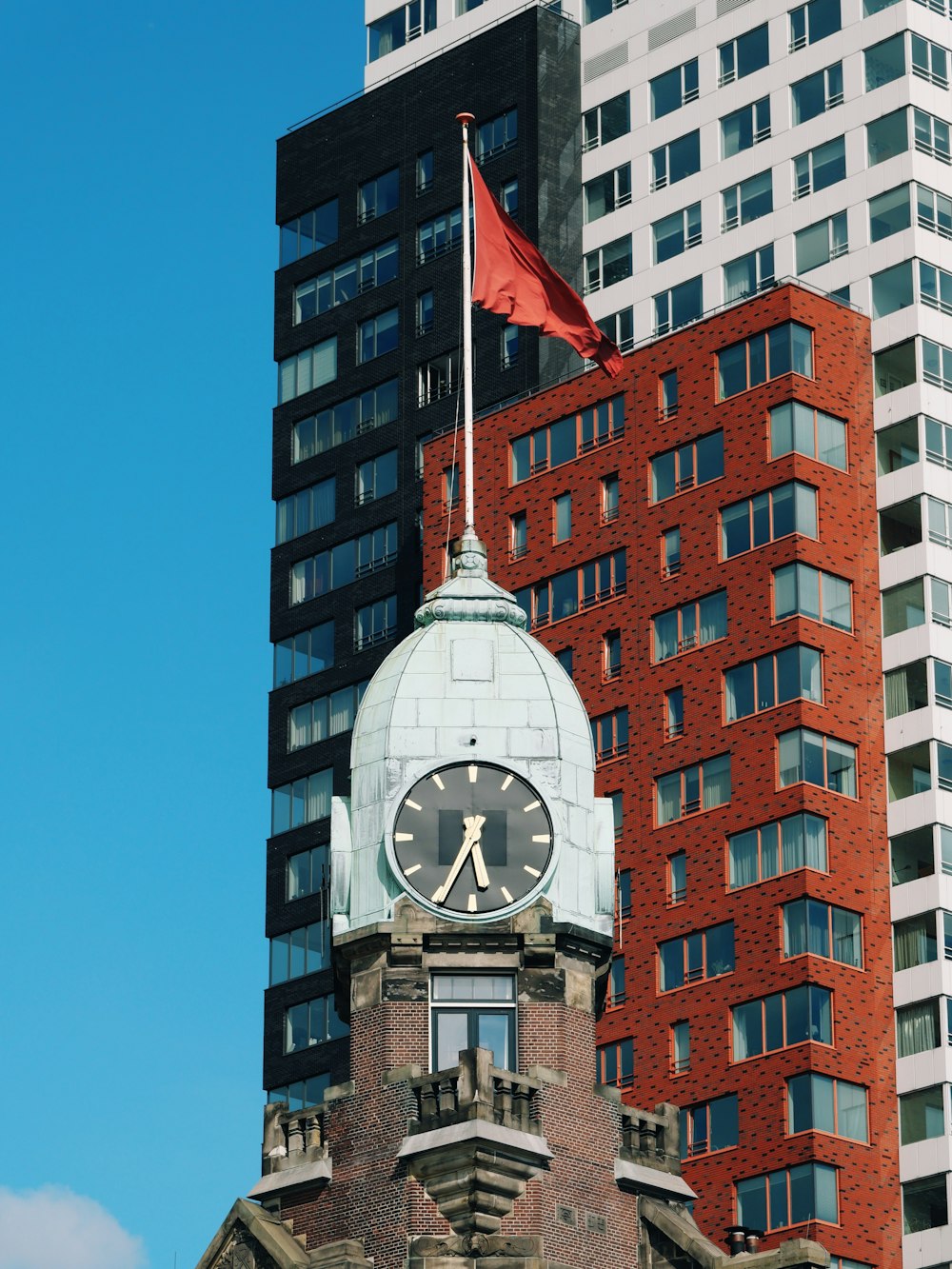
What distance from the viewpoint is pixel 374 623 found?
16600 centimetres

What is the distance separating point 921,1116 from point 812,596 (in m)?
19.4

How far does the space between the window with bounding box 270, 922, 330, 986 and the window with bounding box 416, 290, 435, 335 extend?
88.4 feet

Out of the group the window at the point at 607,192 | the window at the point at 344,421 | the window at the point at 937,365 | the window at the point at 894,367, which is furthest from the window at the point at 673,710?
the window at the point at 344,421

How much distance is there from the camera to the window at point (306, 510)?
6742 inches

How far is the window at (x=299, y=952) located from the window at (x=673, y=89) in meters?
37.4

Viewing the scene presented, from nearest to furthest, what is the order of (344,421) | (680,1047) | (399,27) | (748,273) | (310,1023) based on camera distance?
1. (680,1047)
2. (748,273)
3. (310,1023)
4. (344,421)
5. (399,27)

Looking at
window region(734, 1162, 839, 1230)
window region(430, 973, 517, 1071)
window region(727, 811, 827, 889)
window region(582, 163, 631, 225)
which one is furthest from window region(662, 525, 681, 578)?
window region(430, 973, 517, 1071)

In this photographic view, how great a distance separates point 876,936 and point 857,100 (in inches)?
1382

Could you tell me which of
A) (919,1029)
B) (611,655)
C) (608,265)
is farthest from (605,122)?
(919,1029)

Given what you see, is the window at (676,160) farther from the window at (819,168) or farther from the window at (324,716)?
the window at (324,716)

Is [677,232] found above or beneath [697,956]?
above

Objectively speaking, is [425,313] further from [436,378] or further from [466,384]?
[466,384]

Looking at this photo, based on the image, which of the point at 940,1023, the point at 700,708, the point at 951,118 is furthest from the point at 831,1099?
the point at 951,118

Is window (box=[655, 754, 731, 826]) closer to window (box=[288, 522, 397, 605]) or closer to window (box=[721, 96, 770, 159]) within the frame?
window (box=[288, 522, 397, 605])
